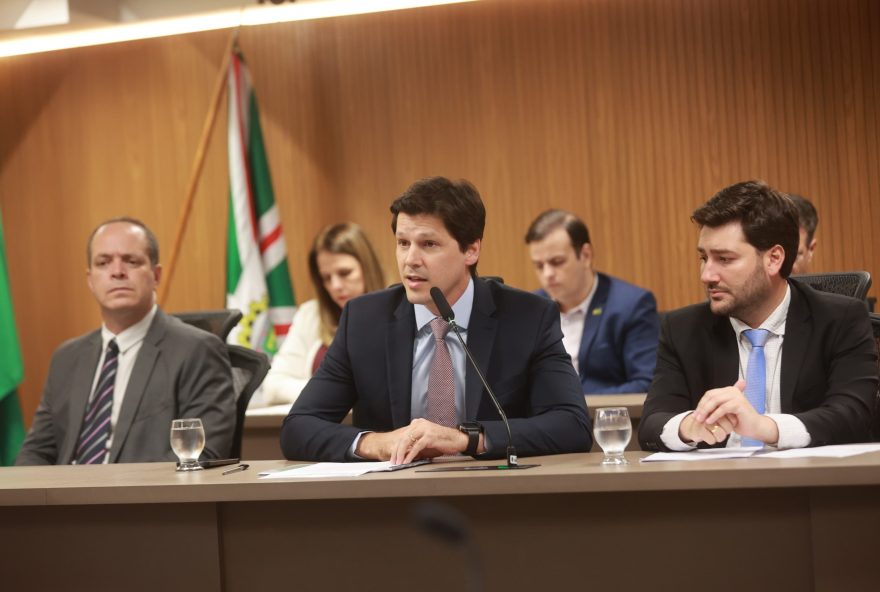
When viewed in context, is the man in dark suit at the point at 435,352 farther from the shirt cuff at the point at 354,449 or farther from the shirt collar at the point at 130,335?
the shirt collar at the point at 130,335

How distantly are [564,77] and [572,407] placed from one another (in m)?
3.63

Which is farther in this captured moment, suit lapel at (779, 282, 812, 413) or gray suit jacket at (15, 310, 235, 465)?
gray suit jacket at (15, 310, 235, 465)

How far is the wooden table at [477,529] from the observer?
1.95m

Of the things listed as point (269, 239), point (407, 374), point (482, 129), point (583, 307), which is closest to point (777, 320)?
point (407, 374)

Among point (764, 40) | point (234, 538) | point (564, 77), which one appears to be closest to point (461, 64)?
point (564, 77)

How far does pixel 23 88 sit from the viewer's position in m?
6.61

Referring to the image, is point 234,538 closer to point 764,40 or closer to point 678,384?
point 678,384

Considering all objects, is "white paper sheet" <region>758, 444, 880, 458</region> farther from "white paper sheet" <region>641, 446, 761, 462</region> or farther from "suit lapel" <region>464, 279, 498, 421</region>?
"suit lapel" <region>464, 279, 498, 421</region>

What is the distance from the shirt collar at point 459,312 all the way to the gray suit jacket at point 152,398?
824 millimetres

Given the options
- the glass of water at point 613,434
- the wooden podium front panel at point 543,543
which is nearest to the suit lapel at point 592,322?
the glass of water at point 613,434

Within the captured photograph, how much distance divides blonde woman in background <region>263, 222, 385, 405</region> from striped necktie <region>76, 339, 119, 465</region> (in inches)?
57.5

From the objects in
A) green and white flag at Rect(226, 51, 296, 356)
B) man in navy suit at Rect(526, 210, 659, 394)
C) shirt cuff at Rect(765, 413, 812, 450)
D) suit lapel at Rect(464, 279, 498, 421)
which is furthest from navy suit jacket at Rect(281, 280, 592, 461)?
green and white flag at Rect(226, 51, 296, 356)

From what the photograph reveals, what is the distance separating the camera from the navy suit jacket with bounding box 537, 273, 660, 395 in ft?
15.3

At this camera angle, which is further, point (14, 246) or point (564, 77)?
point (14, 246)
